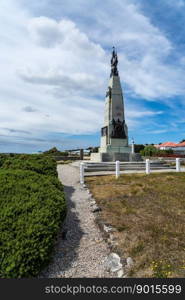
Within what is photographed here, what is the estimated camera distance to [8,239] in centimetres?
336

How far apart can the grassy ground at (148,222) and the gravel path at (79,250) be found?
1.47 ft

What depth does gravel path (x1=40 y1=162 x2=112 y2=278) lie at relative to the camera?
353cm

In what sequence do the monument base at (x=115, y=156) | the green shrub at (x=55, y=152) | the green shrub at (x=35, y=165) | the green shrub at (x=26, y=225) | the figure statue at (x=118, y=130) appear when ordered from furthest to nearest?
the green shrub at (x=55, y=152) < the figure statue at (x=118, y=130) < the monument base at (x=115, y=156) < the green shrub at (x=35, y=165) < the green shrub at (x=26, y=225)

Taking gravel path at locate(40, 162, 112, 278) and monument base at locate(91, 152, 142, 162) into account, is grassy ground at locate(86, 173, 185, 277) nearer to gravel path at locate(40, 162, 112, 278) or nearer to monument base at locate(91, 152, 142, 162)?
gravel path at locate(40, 162, 112, 278)

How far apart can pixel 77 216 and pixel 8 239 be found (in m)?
3.00

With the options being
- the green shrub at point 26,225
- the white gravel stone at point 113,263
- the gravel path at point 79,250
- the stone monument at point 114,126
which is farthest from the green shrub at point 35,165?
the stone monument at point 114,126

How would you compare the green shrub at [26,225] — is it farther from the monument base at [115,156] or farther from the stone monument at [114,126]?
the stone monument at [114,126]

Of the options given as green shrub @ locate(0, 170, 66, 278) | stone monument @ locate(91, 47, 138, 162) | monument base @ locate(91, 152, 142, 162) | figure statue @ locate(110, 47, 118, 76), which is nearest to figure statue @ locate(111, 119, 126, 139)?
stone monument @ locate(91, 47, 138, 162)

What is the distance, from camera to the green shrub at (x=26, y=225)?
3.13 m

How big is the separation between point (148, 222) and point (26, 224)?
3.16 meters

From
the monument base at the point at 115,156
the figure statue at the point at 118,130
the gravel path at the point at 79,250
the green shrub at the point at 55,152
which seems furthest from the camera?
the green shrub at the point at 55,152

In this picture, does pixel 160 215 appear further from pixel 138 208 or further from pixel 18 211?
pixel 18 211

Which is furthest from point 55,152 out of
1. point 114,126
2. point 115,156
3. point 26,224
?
point 26,224

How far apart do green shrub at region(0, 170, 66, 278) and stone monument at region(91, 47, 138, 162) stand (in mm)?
13998
